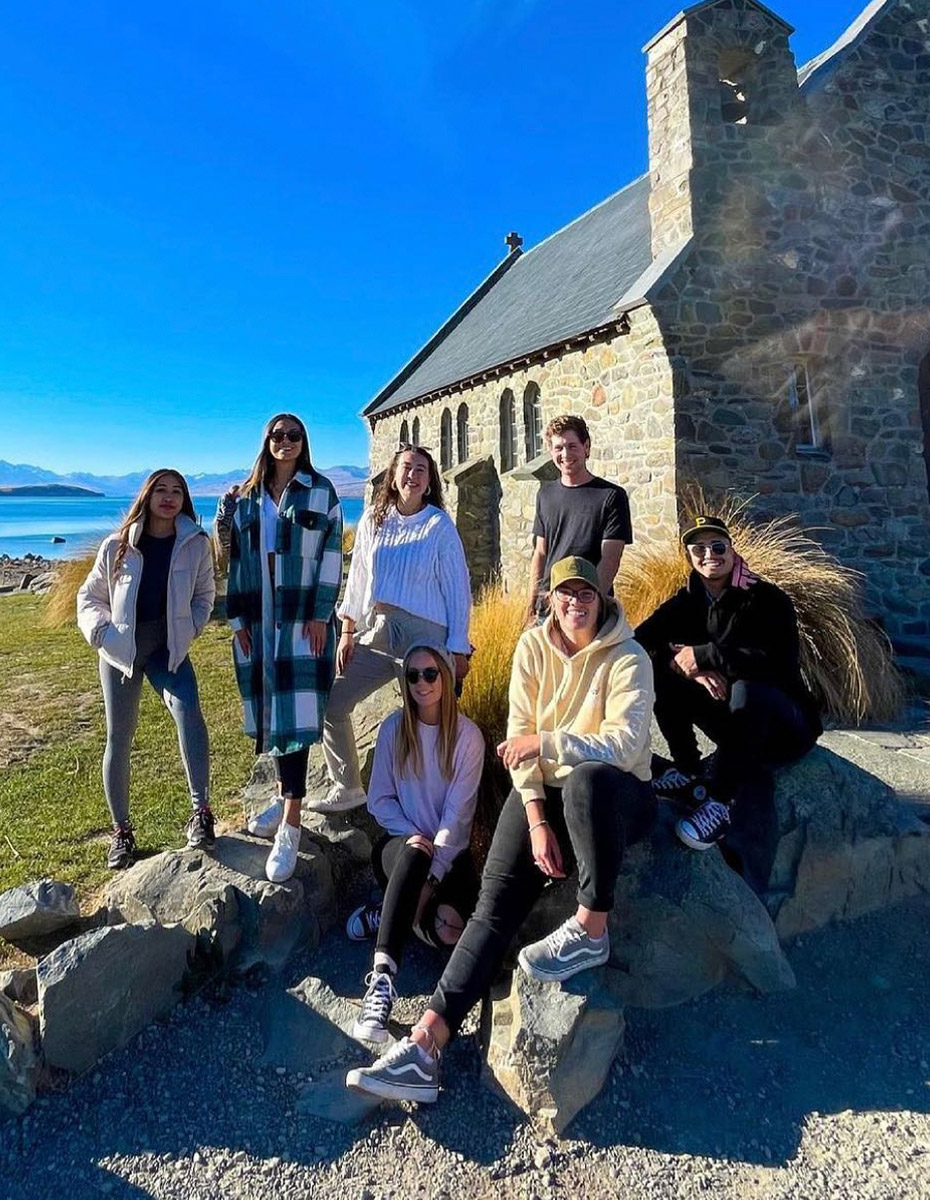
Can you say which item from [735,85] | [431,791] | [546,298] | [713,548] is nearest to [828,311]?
[735,85]

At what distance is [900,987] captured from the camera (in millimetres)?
3189

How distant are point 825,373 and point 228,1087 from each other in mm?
9929

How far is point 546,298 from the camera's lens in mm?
15023

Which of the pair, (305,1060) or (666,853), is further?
(666,853)

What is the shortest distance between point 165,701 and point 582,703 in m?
2.16

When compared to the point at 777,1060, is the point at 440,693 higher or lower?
higher

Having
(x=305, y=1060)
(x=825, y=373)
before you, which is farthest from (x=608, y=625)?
(x=825, y=373)

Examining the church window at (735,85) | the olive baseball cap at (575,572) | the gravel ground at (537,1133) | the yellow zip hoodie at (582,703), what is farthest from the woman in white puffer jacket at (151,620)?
the church window at (735,85)

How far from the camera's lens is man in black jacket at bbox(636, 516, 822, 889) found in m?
3.34

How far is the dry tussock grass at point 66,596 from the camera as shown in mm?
13305

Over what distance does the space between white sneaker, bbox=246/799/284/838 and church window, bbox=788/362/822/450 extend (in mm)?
8142

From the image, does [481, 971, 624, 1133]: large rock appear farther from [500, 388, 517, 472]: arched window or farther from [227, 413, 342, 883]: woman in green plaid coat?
[500, 388, 517, 472]: arched window

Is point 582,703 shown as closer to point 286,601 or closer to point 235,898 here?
point 286,601

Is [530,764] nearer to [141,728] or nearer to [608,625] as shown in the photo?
[608,625]
